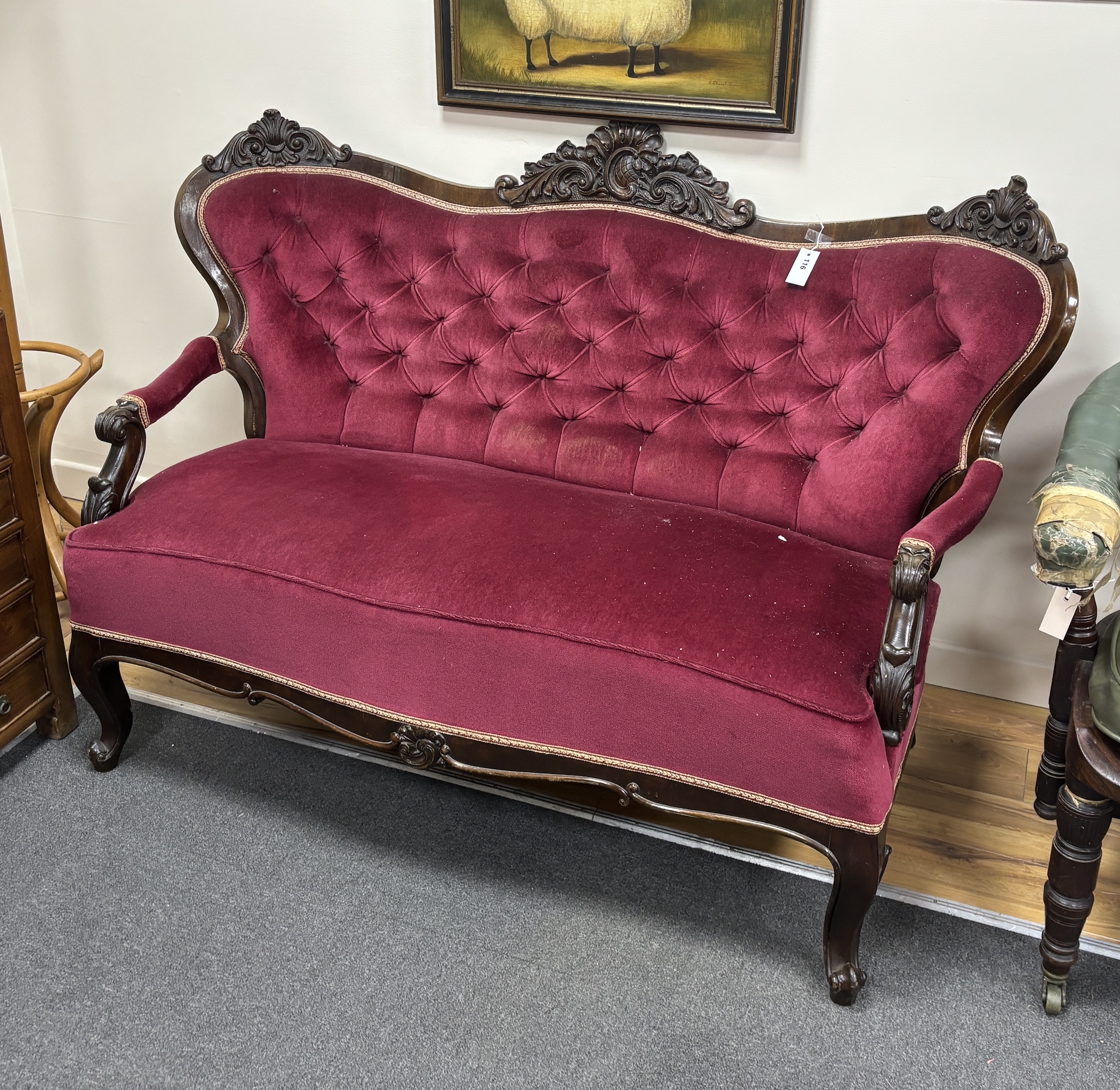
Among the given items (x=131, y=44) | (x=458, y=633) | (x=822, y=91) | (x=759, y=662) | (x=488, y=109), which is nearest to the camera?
(x=759, y=662)

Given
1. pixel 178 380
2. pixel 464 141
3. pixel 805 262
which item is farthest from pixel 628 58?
pixel 178 380

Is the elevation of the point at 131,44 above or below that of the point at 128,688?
above

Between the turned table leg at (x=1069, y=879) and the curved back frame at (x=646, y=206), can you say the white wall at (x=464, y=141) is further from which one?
the turned table leg at (x=1069, y=879)

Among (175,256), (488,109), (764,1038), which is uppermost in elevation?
(488,109)

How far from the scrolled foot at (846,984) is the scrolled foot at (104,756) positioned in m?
1.41

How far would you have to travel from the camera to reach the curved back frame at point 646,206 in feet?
6.29

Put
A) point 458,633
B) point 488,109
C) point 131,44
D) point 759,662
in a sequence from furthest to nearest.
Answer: point 131,44 < point 488,109 < point 458,633 < point 759,662

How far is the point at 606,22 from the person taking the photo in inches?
87.9

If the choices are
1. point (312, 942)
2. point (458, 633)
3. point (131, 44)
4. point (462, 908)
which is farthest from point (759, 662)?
point (131, 44)

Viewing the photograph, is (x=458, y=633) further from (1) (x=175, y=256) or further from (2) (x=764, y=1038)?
(1) (x=175, y=256)

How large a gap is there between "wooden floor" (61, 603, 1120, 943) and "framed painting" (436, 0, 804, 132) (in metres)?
1.33

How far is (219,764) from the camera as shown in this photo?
2189 millimetres

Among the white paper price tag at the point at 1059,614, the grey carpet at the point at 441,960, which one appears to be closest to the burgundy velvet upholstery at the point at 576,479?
the white paper price tag at the point at 1059,614

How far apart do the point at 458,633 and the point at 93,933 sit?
0.78m
